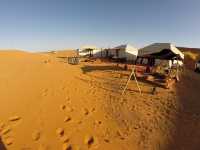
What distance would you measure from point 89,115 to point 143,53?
39.6ft

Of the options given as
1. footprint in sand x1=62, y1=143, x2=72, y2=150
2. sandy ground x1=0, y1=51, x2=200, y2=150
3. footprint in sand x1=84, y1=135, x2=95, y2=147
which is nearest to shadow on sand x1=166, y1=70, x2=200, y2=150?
sandy ground x1=0, y1=51, x2=200, y2=150

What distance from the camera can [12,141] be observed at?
528 cm

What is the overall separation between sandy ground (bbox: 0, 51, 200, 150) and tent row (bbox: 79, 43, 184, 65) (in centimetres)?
426

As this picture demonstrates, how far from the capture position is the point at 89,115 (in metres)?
7.18

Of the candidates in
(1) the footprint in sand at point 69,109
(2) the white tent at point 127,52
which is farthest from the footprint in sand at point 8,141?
(2) the white tent at point 127,52

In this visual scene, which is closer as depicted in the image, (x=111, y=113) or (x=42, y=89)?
(x=111, y=113)

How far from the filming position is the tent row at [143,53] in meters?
14.8

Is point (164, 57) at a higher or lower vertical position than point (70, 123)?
higher

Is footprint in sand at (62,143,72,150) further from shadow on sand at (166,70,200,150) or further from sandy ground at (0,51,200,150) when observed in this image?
shadow on sand at (166,70,200,150)

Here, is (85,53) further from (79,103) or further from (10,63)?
(79,103)

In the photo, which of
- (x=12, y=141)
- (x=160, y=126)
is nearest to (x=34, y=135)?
(x=12, y=141)

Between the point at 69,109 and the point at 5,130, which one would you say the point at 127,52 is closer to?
the point at 69,109

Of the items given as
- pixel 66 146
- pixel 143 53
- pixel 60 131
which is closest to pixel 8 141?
pixel 60 131

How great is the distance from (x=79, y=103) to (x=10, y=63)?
24.2 ft
